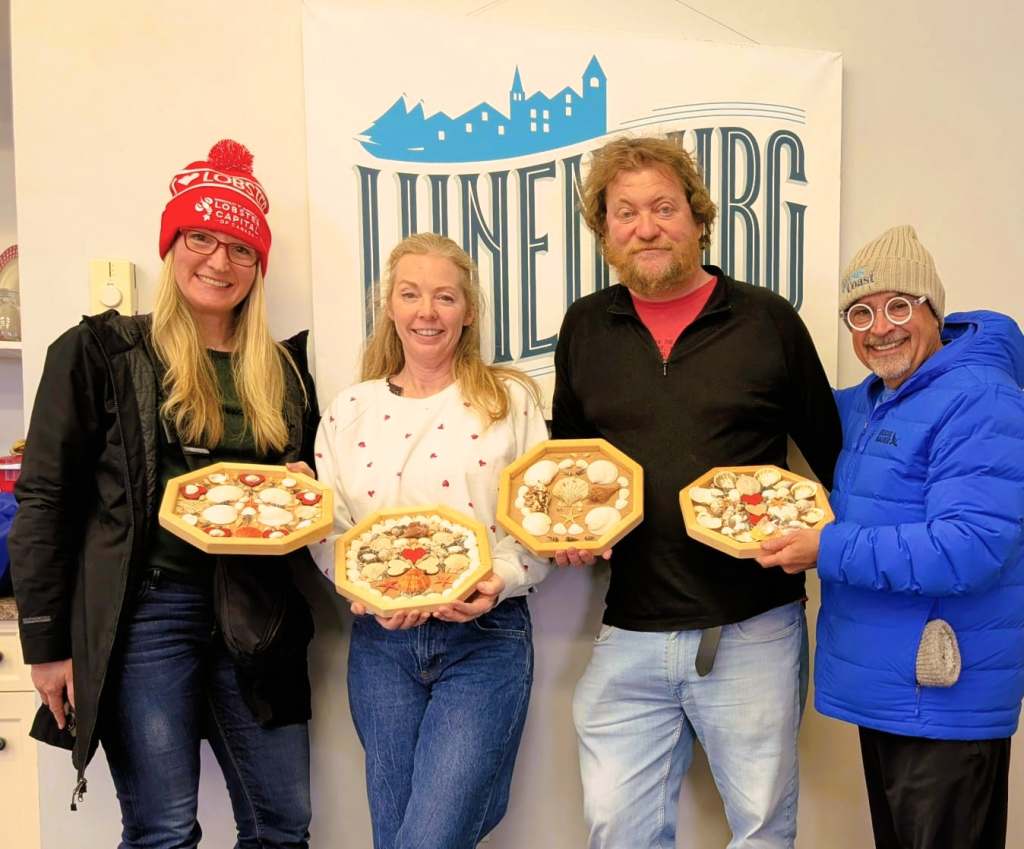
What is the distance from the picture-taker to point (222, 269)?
1.57 m

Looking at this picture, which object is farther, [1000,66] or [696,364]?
[1000,66]

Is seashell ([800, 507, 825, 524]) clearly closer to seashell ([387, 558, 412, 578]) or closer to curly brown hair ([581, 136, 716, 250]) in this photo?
curly brown hair ([581, 136, 716, 250])

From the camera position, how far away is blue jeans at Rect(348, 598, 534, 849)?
4.82ft

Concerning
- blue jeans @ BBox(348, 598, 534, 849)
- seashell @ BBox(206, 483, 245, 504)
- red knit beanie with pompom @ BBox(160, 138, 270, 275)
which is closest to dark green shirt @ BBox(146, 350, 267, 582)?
seashell @ BBox(206, 483, 245, 504)

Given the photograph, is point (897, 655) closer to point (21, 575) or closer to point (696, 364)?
point (696, 364)

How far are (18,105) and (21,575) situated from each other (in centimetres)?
119

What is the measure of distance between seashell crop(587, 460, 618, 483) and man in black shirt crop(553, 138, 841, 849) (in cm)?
10

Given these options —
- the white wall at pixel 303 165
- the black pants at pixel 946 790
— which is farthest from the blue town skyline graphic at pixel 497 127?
the black pants at pixel 946 790

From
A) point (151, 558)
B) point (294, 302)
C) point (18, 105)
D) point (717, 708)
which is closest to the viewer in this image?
point (151, 558)

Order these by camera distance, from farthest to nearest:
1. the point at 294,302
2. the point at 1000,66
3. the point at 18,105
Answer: the point at 1000,66 → the point at 294,302 → the point at 18,105

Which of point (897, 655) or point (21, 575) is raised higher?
point (21, 575)

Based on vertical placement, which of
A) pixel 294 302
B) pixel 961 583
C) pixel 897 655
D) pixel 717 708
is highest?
pixel 294 302

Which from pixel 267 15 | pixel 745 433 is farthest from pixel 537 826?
pixel 267 15

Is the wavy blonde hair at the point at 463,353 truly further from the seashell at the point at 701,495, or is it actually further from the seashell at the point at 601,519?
the seashell at the point at 701,495
